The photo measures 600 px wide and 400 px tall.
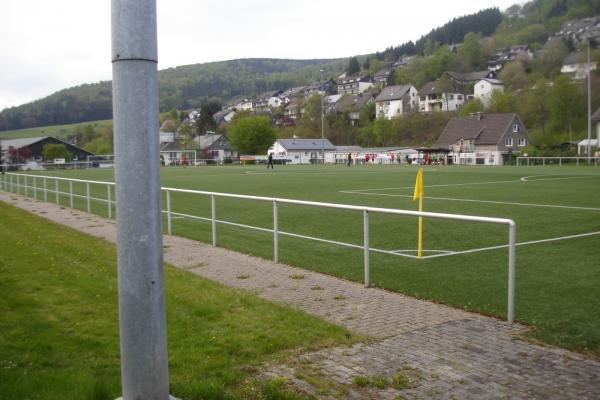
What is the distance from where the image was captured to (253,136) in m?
109

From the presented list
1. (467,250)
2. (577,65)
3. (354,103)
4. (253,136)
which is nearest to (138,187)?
(467,250)

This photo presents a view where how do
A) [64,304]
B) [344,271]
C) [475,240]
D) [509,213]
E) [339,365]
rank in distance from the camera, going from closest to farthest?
[339,365], [64,304], [344,271], [475,240], [509,213]

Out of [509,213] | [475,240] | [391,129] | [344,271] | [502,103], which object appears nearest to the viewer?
[344,271]

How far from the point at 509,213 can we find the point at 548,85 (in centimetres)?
8630

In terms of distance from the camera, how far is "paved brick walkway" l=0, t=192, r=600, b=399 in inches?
170

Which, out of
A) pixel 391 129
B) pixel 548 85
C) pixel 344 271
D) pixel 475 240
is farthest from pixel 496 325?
pixel 391 129

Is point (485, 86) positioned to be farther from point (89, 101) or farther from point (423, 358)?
point (423, 358)

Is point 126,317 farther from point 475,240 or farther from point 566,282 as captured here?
point 475,240

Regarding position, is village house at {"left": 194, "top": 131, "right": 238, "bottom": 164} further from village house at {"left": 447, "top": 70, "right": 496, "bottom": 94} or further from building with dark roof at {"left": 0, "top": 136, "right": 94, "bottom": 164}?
village house at {"left": 447, "top": 70, "right": 496, "bottom": 94}

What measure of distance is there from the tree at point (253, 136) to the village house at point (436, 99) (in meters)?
46.3

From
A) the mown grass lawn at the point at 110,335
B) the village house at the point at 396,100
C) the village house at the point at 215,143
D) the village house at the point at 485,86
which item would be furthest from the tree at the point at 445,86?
the mown grass lawn at the point at 110,335

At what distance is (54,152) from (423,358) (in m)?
102

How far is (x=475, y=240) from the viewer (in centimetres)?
1170

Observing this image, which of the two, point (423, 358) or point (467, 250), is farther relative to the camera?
point (467, 250)
